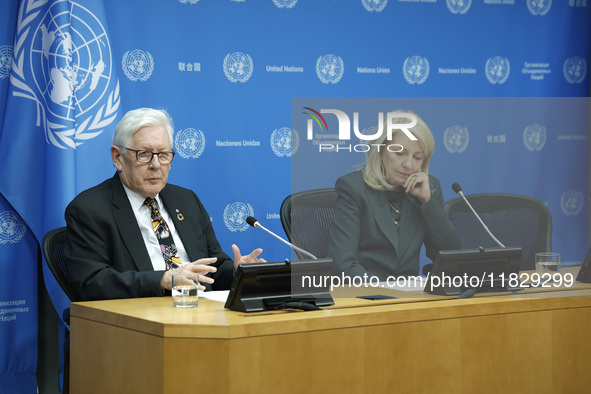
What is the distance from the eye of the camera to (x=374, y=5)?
4383 mm

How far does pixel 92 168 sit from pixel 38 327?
86cm

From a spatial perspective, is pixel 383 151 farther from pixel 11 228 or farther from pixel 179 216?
pixel 11 228

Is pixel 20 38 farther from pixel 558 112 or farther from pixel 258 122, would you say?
pixel 558 112

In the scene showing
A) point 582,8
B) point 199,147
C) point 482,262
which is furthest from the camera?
point 582,8

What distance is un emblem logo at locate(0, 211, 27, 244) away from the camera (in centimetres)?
341

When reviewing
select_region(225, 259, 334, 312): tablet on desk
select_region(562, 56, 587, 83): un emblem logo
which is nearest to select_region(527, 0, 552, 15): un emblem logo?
select_region(562, 56, 587, 83): un emblem logo

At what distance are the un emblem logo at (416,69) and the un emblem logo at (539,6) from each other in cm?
87

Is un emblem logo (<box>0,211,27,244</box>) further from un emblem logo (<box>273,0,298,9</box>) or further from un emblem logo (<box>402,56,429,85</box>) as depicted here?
un emblem logo (<box>402,56,429,85</box>)

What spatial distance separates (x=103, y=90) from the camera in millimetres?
3471

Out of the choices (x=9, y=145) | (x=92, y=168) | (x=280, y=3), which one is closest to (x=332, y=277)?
(x=92, y=168)

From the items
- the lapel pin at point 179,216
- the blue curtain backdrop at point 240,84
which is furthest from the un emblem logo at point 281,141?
the lapel pin at point 179,216

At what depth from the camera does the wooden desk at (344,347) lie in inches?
70.2

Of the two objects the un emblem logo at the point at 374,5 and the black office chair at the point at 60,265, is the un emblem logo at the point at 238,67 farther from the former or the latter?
the black office chair at the point at 60,265

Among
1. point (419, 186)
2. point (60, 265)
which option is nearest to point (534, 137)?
point (419, 186)
